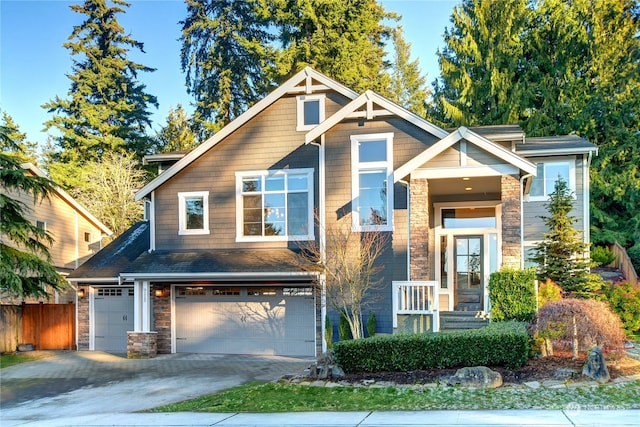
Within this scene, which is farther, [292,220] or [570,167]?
[570,167]

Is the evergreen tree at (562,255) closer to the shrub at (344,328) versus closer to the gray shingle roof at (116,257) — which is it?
the shrub at (344,328)

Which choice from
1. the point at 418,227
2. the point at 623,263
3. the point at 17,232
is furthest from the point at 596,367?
the point at 623,263

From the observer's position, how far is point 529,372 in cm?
980

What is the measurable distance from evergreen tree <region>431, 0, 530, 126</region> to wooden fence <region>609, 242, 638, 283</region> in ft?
25.2

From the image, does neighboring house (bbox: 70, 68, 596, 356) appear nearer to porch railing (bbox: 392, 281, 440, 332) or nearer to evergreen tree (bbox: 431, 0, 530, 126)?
porch railing (bbox: 392, 281, 440, 332)

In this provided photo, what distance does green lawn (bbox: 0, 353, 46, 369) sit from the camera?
16141 millimetres

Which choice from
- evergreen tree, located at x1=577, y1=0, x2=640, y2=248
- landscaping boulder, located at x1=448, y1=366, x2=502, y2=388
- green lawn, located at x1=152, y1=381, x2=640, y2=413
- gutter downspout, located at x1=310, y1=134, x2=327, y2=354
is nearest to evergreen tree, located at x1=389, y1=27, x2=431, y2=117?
evergreen tree, located at x1=577, y1=0, x2=640, y2=248

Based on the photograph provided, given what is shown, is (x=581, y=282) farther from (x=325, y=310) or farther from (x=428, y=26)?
(x=428, y=26)

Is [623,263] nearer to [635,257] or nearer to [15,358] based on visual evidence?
[635,257]

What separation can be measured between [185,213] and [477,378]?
10580 mm

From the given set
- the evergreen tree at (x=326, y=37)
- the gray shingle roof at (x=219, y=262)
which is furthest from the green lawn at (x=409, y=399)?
the evergreen tree at (x=326, y=37)

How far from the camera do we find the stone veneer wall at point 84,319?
715 inches

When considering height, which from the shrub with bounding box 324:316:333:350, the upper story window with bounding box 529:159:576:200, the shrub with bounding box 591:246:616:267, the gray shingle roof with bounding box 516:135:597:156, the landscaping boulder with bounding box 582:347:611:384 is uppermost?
the gray shingle roof with bounding box 516:135:597:156

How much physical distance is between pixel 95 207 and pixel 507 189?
79.8ft
